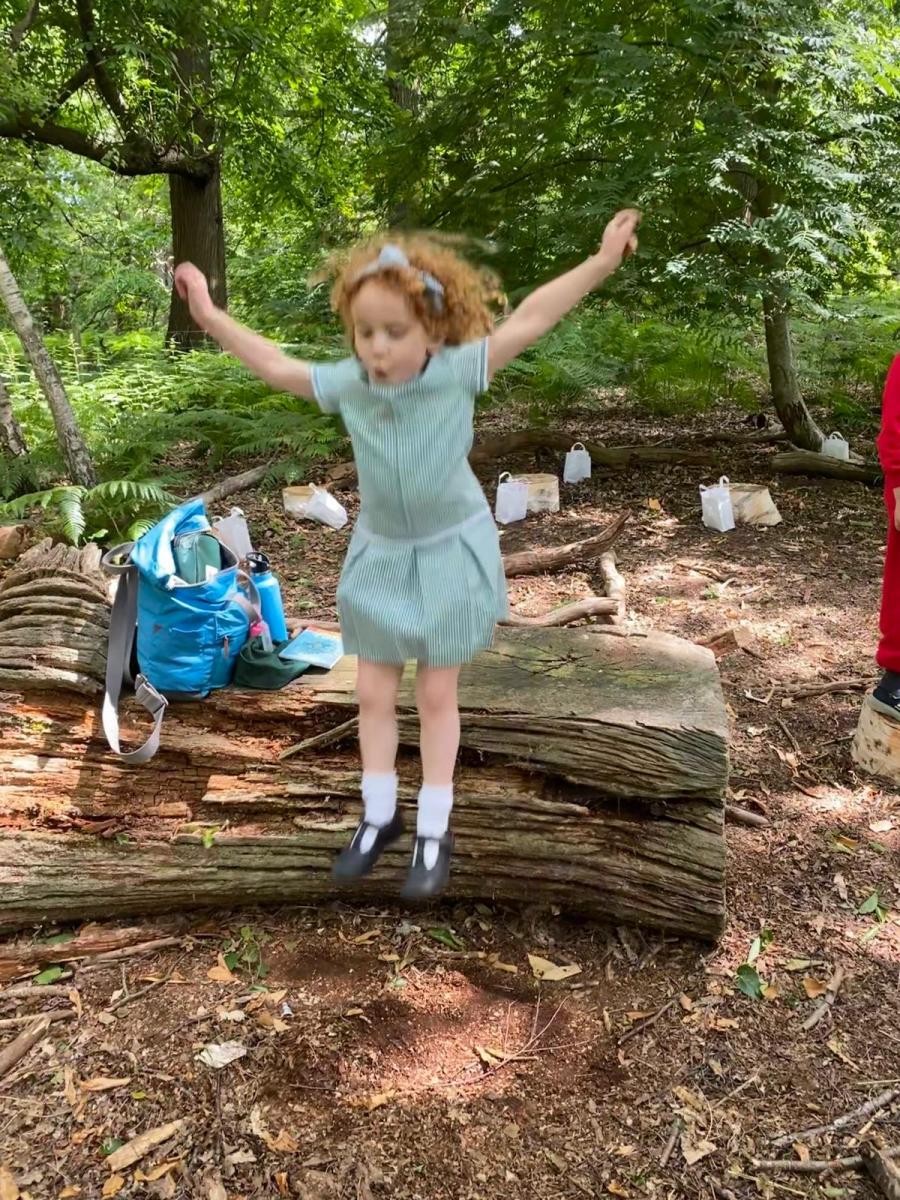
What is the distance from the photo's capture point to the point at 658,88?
5562 mm

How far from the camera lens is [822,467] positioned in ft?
23.7

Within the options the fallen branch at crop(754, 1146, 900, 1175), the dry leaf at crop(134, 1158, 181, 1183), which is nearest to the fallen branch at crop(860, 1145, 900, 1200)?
the fallen branch at crop(754, 1146, 900, 1175)

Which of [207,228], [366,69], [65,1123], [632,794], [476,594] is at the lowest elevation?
[65,1123]

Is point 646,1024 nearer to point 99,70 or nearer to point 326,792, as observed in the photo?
point 326,792

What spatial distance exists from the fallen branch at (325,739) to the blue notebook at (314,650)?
34 cm

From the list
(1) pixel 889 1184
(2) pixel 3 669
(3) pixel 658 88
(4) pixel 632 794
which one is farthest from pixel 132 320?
(1) pixel 889 1184

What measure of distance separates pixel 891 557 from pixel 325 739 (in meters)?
2.43

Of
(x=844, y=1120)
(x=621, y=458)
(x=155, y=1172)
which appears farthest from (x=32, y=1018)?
(x=621, y=458)

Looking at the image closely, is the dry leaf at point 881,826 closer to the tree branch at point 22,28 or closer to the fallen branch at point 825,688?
the fallen branch at point 825,688

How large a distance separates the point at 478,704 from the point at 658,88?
4831 millimetres

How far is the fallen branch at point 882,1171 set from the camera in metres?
2.04

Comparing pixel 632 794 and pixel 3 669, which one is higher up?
pixel 3 669

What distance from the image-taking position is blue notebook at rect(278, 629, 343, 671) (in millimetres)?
3229

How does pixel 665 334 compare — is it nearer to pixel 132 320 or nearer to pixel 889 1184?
pixel 889 1184
